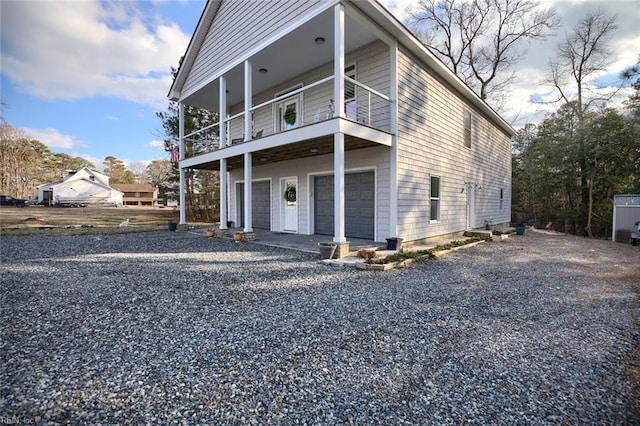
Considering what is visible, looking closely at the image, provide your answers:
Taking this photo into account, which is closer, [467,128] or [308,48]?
[308,48]

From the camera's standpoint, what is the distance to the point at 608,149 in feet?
52.0

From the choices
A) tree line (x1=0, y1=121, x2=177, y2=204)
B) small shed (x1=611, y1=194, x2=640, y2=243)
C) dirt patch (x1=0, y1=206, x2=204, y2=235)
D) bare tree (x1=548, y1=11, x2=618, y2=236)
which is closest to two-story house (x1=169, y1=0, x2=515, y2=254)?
small shed (x1=611, y1=194, x2=640, y2=243)

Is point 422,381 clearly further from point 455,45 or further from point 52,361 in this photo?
point 455,45

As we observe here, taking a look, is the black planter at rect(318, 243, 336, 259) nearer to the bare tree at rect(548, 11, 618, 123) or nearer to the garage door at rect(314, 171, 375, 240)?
the garage door at rect(314, 171, 375, 240)

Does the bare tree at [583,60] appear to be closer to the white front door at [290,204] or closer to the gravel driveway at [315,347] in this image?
the white front door at [290,204]

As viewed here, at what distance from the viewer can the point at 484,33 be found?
68.3 ft

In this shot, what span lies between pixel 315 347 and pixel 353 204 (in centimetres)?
664

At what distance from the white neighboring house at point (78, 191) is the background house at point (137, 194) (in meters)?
7.07

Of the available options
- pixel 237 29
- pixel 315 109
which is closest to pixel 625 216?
pixel 315 109

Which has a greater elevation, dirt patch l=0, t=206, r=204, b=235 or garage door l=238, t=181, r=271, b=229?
garage door l=238, t=181, r=271, b=229

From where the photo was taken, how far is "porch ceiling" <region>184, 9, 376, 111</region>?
767 cm

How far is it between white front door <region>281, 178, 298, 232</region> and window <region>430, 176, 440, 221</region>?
4.77 m

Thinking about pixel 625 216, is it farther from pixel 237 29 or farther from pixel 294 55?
pixel 237 29

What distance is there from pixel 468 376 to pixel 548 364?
0.82m
